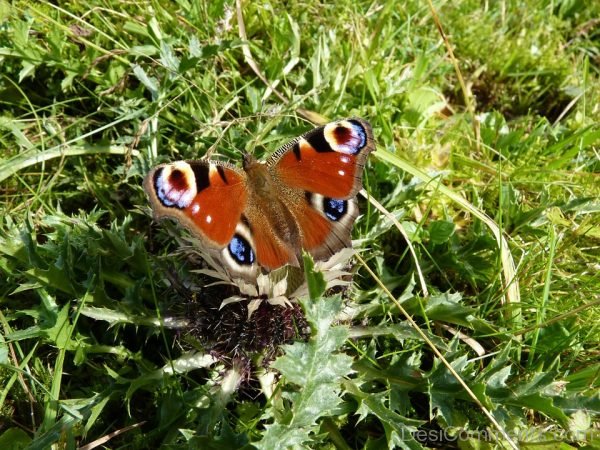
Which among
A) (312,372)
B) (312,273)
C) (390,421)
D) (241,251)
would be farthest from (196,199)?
(390,421)

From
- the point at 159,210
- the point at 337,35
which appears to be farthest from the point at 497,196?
the point at 159,210

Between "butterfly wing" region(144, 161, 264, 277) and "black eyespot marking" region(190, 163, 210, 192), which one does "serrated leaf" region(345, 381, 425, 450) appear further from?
"black eyespot marking" region(190, 163, 210, 192)

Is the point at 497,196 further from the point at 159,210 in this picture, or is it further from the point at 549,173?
the point at 159,210

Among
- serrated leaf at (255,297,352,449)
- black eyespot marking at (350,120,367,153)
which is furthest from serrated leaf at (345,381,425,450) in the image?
black eyespot marking at (350,120,367,153)

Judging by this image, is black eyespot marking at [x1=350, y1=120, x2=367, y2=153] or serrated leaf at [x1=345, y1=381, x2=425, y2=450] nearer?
serrated leaf at [x1=345, y1=381, x2=425, y2=450]

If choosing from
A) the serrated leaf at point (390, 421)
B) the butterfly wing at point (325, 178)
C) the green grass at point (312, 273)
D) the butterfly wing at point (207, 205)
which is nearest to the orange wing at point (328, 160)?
the butterfly wing at point (325, 178)

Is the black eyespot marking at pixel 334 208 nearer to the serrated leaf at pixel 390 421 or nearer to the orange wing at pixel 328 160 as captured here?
the orange wing at pixel 328 160
